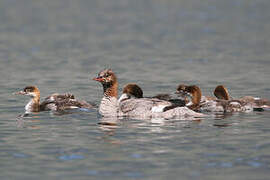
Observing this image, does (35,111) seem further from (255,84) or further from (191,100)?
(255,84)

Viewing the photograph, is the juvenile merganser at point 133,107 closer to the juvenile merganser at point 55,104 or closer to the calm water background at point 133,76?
the calm water background at point 133,76

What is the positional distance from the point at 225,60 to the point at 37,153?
44.3 ft

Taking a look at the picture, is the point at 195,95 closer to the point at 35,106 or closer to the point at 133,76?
the point at 35,106

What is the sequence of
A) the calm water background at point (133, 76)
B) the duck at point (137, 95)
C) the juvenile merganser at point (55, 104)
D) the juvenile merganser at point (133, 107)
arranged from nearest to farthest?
the calm water background at point (133, 76) → the juvenile merganser at point (133, 107) → the juvenile merganser at point (55, 104) → the duck at point (137, 95)

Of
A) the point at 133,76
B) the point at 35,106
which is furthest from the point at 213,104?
the point at 133,76

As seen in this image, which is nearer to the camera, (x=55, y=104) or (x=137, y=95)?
(x=55, y=104)

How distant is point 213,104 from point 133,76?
5846mm

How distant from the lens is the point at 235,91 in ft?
59.0

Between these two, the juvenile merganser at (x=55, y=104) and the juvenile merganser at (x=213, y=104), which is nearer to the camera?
the juvenile merganser at (x=213, y=104)

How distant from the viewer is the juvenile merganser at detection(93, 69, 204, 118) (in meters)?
14.4

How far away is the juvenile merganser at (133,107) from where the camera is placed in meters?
14.4

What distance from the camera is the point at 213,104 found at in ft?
50.2

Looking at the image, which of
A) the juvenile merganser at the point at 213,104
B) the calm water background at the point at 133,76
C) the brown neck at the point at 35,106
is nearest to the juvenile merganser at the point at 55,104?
the brown neck at the point at 35,106

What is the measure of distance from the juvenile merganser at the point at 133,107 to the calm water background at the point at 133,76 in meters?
0.45
